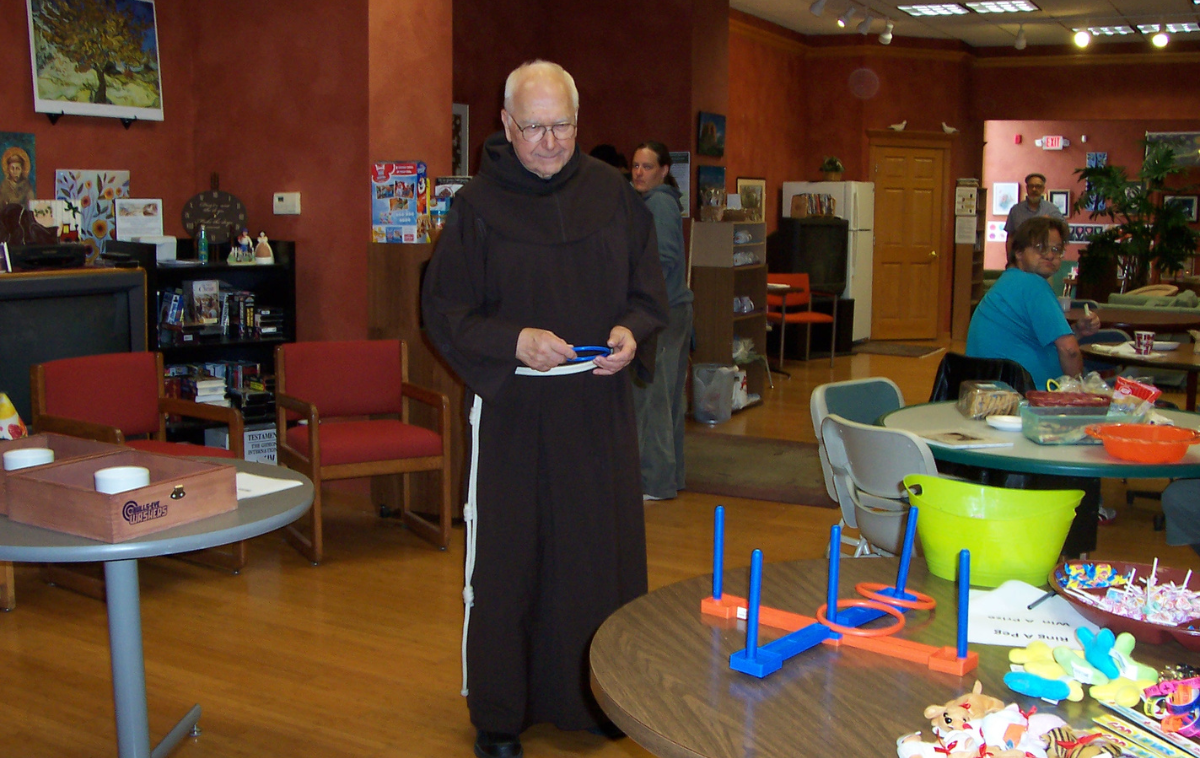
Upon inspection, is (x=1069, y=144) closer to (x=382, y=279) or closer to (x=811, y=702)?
(x=382, y=279)

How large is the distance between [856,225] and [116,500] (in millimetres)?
10327

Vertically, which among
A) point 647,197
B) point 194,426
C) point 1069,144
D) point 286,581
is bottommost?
point 286,581

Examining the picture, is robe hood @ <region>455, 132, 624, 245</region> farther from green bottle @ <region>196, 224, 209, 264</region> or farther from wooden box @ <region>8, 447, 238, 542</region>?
green bottle @ <region>196, 224, 209, 264</region>

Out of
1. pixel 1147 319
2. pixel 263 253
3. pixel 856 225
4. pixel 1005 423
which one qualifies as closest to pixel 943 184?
pixel 856 225

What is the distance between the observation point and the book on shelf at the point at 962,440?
312 centimetres

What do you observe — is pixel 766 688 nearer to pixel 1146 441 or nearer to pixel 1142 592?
pixel 1142 592

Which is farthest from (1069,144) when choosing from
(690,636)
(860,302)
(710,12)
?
(690,636)

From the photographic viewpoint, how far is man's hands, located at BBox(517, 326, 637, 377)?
104 inches

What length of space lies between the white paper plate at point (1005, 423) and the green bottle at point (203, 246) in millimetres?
3781

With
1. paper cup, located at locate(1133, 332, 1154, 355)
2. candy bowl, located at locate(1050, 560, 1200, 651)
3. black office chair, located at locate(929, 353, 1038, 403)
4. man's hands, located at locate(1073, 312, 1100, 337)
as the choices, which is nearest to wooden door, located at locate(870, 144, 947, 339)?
man's hands, located at locate(1073, 312, 1100, 337)

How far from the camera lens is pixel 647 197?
524 centimetres

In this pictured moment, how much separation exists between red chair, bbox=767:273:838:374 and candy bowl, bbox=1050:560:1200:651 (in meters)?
8.15

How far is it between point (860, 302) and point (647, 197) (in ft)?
23.5

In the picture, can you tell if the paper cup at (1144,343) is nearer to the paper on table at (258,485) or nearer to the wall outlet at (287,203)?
the wall outlet at (287,203)
